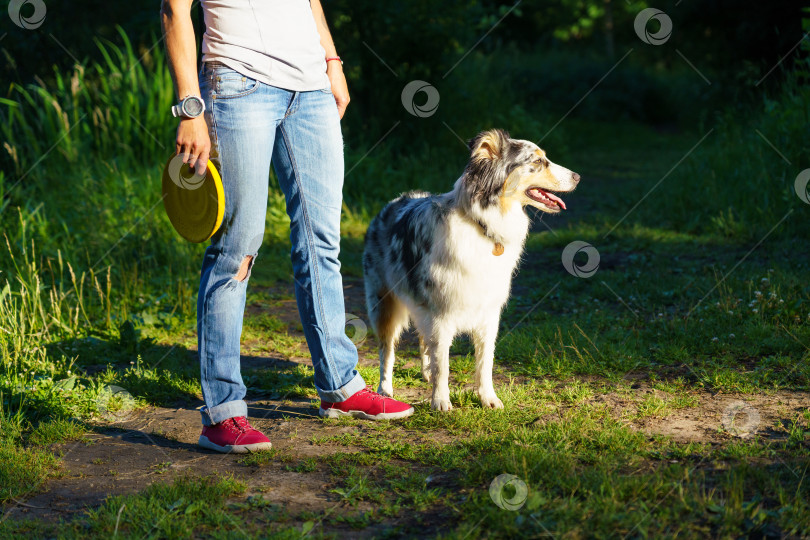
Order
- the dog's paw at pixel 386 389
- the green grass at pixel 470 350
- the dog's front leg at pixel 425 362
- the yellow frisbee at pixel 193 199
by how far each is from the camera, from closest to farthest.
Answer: the green grass at pixel 470 350, the yellow frisbee at pixel 193 199, the dog's paw at pixel 386 389, the dog's front leg at pixel 425 362

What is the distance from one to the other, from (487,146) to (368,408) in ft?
4.35

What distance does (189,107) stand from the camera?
2.73m

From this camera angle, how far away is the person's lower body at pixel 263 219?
9.52 ft

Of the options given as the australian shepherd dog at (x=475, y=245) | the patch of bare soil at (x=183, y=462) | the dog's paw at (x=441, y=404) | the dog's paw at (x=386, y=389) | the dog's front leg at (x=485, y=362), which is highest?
the australian shepherd dog at (x=475, y=245)

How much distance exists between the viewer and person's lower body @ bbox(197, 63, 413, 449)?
2900mm

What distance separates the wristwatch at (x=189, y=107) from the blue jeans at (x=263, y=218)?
0.11 meters

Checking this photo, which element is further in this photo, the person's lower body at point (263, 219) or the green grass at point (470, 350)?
the person's lower body at point (263, 219)

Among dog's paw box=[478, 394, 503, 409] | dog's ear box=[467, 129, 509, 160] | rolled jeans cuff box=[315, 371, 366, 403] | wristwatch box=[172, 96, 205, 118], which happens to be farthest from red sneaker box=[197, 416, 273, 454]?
dog's ear box=[467, 129, 509, 160]

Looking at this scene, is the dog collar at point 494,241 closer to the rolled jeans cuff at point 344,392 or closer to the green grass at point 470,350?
the green grass at point 470,350

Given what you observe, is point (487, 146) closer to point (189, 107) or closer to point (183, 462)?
point (189, 107)

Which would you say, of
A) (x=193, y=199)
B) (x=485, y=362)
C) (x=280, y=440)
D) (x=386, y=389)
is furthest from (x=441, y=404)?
(x=193, y=199)

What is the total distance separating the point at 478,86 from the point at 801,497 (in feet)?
26.4

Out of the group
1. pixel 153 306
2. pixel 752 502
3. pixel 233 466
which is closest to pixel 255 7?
pixel 233 466

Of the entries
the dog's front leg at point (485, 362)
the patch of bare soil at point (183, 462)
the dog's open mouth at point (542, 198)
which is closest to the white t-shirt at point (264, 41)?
the dog's open mouth at point (542, 198)
